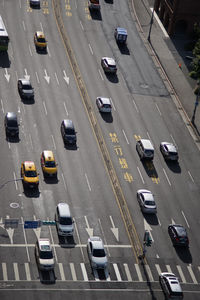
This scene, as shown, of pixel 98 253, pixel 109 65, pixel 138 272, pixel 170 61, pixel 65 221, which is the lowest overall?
pixel 138 272

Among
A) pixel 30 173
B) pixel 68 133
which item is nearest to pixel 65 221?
pixel 30 173

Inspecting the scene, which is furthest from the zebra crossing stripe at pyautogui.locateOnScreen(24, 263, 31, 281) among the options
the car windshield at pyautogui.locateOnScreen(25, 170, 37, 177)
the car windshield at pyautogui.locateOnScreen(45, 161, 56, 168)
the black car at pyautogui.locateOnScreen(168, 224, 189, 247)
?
the black car at pyautogui.locateOnScreen(168, 224, 189, 247)

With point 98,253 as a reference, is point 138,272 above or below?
below

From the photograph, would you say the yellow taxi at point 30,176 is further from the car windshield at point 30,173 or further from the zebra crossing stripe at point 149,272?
the zebra crossing stripe at point 149,272

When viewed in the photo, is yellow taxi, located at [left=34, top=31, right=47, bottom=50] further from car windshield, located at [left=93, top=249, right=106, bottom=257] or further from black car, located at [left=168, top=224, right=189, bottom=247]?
car windshield, located at [left=93, top=249, right=106, bottom=257]

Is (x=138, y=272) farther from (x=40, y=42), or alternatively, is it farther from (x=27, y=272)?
(x=40, y=42)

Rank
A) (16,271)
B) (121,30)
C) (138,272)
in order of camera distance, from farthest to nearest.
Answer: (121,30) < (138,272) < (16,271)

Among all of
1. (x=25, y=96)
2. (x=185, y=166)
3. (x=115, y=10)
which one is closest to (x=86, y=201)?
(x=185, y=166)
